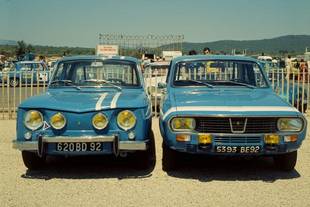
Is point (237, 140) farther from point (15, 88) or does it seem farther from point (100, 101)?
point (15, 88)

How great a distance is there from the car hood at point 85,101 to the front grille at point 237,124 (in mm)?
844

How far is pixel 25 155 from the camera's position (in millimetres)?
5684

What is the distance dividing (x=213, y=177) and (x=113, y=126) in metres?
1.50

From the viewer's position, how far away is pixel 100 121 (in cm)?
525

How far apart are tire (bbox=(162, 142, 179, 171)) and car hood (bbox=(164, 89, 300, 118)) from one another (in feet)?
1.79

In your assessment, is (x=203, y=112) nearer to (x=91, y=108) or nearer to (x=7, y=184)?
(x=91, y=108)

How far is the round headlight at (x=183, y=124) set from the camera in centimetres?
520

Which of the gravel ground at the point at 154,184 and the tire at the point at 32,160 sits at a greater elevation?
A: the tire at the point at 32,160

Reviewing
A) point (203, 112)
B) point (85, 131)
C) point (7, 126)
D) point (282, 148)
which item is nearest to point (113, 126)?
point (85, 131)

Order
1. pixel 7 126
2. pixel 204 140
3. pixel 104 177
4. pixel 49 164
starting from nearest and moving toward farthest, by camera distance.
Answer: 1. pixel 204 140
2. pixel 104 177
3. pixel 49 164
4. pixel 7 126

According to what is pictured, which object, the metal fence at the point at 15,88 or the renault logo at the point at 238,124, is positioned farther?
the metal fence at the point at 15,88

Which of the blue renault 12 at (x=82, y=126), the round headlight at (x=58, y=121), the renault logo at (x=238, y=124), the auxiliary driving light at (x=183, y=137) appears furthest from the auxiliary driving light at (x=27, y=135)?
the renault logo at (x=238, y=124)

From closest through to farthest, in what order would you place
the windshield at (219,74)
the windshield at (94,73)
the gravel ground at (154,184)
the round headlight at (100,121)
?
the gravel ground at (154,184) < the round headlight at (100,121) < the windshield at (219,74) < the windshield at (94,73)

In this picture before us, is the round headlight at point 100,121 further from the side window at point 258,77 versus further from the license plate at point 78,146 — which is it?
the side window at point 258,77
